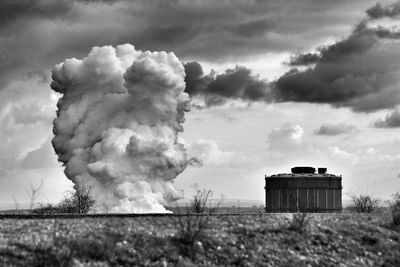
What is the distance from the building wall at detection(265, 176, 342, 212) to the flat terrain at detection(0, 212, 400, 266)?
3645 centimetres

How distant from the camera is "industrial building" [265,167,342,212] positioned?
58.7 metres

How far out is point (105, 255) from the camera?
1744cm

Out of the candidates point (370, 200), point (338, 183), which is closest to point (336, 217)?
point (370, 200)

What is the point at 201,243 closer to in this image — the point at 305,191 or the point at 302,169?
the point at 305,191

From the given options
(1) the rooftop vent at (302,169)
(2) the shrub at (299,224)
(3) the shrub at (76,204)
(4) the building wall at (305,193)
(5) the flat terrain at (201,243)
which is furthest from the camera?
(1) the rooftop vent at (302,169)

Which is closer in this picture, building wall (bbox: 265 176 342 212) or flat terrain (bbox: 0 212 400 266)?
flat terrain (bbox: 0 212 400 266)

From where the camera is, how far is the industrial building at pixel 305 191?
2311 inches

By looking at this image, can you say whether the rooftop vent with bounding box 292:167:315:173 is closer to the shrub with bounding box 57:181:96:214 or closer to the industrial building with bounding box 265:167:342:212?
the industrial building with bounding box 265:167:342:212

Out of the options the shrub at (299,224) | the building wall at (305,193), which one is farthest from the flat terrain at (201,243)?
the building wall at (305,193)

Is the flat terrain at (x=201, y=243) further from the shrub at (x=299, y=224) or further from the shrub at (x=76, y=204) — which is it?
the shrub at (x=76, y=204)

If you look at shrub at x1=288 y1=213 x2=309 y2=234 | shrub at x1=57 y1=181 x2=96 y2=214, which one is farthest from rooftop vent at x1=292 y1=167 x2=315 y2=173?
shrub at x1=288 y1=213 x2=309 y2=234

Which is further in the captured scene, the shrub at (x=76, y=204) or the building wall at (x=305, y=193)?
the building wall at (x=305, y=193)

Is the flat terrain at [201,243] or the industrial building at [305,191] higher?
the industrial building at [305,191]

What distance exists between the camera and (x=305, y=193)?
58719 millimetres
